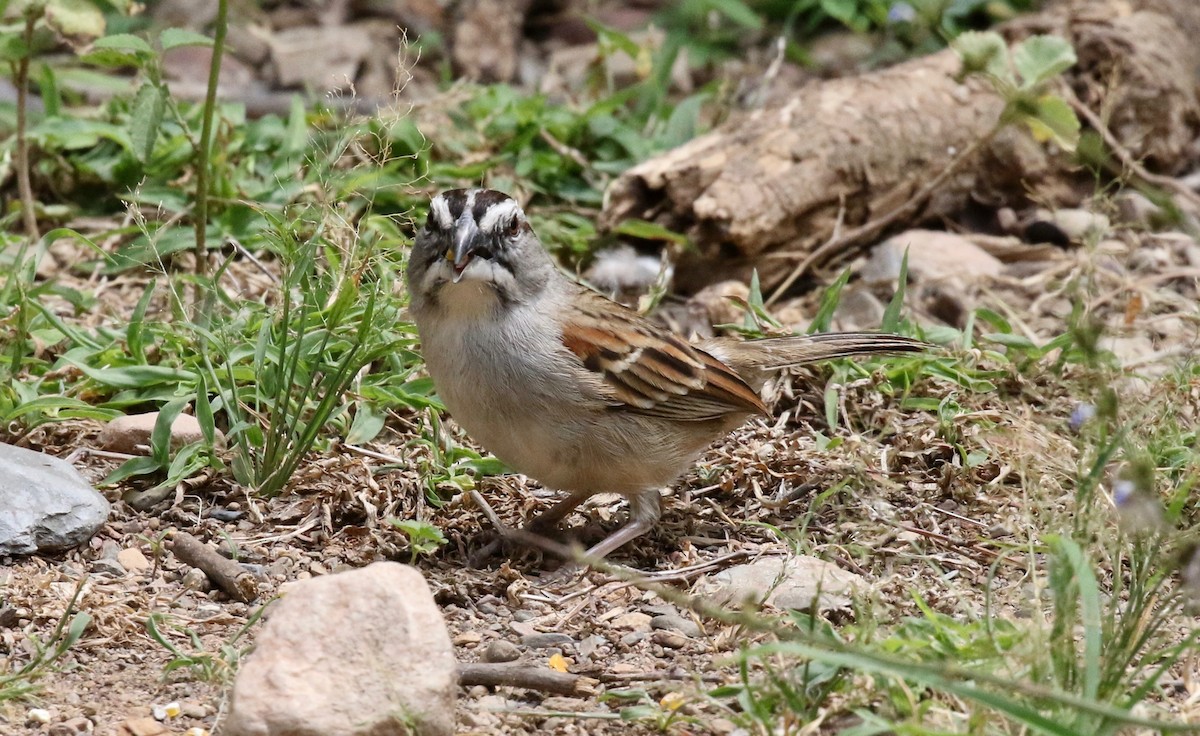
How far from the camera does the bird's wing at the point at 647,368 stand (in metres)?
4.44

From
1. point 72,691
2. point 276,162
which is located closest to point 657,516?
point 72,691

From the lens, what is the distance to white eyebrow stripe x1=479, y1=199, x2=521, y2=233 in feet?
13.9

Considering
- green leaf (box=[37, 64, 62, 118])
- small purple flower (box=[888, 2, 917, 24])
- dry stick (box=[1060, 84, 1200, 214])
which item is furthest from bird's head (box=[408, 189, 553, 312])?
small purple flower (box=[888, 2, 917, 24])

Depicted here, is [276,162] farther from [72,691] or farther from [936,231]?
[72,691]

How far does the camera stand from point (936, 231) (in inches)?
278

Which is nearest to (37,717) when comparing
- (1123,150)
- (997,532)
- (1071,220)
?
(997,532)

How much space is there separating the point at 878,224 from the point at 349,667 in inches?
169

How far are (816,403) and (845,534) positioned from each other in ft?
3.10

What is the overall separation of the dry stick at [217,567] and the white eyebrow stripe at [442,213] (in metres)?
1.13

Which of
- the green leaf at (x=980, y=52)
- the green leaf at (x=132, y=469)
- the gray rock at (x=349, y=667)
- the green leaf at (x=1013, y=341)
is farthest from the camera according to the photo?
the green leaf at (x=980, y=52)

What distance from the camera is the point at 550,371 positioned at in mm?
4297

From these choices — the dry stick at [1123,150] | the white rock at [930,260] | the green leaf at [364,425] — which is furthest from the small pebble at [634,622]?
the dry stick at [1123,150]

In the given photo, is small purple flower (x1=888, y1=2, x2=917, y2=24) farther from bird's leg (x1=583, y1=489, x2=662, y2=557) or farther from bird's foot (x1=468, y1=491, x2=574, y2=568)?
bird's foot (x1=468, y1=491, x2=574, y2=568)

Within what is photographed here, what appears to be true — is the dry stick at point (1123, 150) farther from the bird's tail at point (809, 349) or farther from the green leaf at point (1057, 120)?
the bird's tail at point (809, 349)
